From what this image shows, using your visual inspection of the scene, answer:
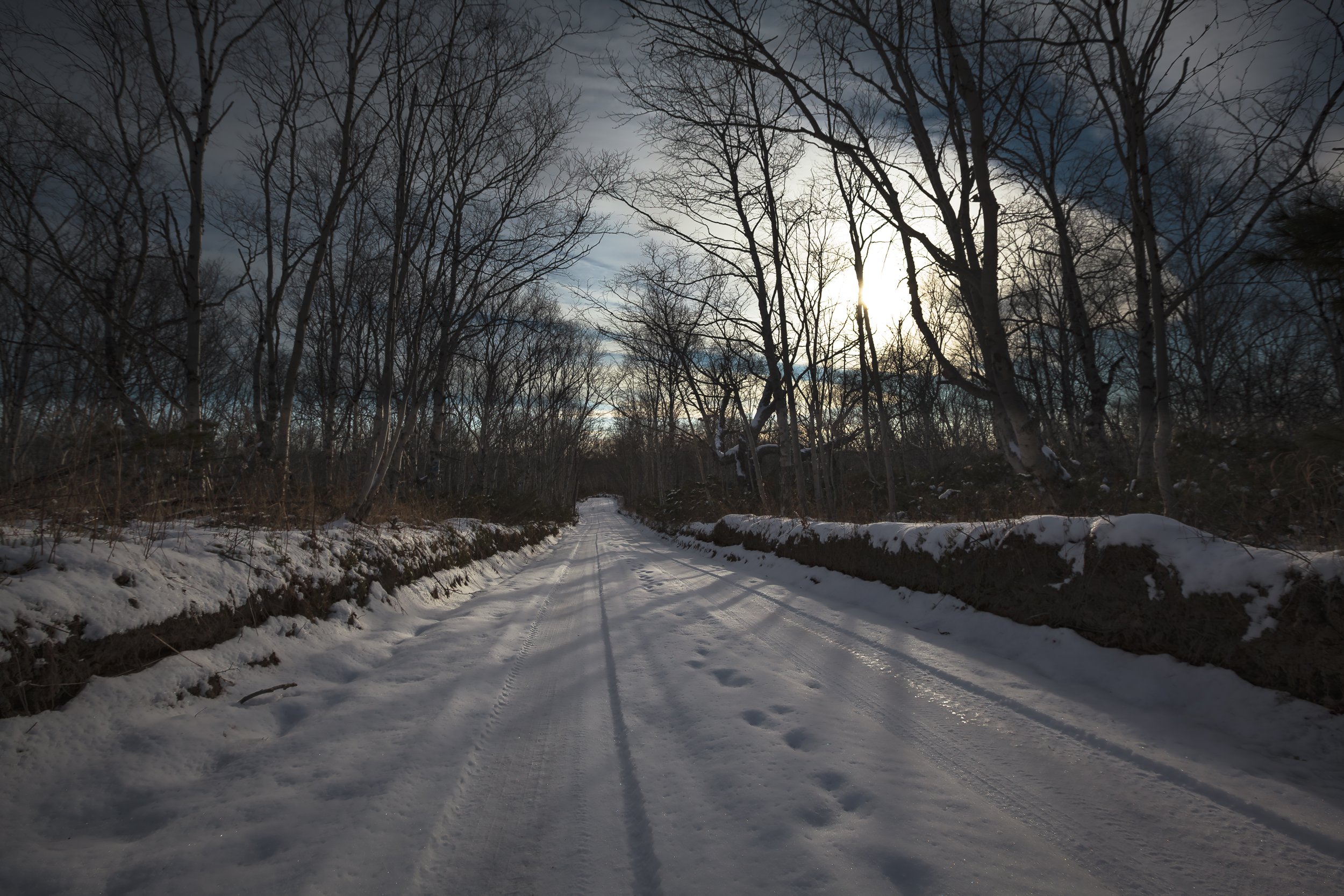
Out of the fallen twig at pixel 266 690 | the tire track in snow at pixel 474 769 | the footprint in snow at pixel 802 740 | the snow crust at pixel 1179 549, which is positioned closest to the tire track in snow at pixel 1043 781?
the footprint in snow at pixel 802 740

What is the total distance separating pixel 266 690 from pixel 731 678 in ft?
8.44

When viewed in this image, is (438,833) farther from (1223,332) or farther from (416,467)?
(1223,332)

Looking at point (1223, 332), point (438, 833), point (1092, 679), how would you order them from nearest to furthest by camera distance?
point (438, 833)
point (1092, 679)
point (1223, 332)

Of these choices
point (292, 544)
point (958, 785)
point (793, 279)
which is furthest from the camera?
point (793, 279)

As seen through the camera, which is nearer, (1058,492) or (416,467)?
(1058,492)

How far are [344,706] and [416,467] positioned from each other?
16362mm

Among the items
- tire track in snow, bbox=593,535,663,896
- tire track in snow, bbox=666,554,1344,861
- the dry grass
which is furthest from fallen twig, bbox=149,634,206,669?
the dry grass

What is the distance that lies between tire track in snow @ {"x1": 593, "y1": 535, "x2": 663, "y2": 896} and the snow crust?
2.91 m

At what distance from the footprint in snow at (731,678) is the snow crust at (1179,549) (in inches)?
92.8

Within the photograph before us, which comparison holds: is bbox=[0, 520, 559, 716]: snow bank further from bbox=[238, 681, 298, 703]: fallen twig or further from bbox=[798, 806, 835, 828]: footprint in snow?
bbox=[798, 806, 835, 828]: footprint in snow

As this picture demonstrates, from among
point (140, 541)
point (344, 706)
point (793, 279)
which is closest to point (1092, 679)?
point (344, 706)

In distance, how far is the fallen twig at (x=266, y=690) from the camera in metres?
2.71

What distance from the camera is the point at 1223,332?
53.5ft

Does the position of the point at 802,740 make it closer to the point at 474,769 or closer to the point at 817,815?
the point at 817,815
